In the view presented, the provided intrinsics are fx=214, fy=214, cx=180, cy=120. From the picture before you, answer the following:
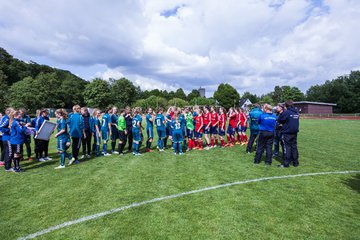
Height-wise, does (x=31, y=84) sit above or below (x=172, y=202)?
above

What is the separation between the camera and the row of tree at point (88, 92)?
5759 cm

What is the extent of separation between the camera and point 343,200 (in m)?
5.05

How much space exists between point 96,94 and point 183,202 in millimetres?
83974

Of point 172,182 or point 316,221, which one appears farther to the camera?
point 172,182

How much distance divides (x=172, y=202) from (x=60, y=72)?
382 feet

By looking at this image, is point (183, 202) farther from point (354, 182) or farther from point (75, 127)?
point (75, 127)

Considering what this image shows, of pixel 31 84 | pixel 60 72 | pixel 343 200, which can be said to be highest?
pixel 60 72

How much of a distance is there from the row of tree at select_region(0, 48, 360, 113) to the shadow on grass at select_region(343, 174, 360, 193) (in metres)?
58.9

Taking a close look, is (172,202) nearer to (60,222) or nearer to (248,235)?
(248,235)

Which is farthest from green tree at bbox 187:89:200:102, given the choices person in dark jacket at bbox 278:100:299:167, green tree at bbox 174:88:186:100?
person in dark jacket at bbox 278:100:299:167

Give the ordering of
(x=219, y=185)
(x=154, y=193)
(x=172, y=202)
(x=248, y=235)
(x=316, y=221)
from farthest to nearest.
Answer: (x=219, y=185) < (x=154, y=193) < (x=172, y=202) < (x=316, y=221) < (x=248, y=235)

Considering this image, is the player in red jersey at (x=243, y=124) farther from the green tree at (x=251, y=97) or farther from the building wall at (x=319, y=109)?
the green tree at (x=251, y=97)

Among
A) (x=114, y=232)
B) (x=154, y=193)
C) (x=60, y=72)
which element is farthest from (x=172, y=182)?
(x=60, y=72)

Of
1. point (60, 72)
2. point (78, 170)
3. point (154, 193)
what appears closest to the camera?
point (154, 193)
